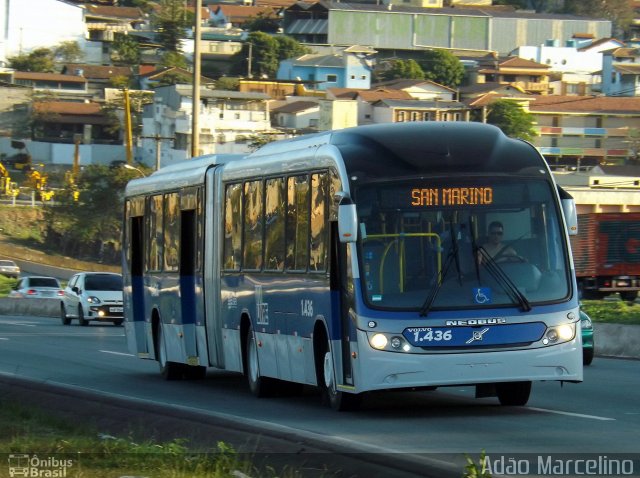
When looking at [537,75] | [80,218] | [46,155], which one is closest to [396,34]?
[537,75]

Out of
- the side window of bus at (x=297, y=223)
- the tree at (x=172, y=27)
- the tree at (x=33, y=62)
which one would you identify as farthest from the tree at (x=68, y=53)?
the side window of bus at (x=297, y=223)

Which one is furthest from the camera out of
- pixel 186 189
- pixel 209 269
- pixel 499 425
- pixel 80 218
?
pixel 80 218

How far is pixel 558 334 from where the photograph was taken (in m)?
14.7

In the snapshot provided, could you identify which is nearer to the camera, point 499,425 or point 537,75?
point 499,425

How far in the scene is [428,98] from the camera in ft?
484

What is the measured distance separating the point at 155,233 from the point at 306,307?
7.41 meters

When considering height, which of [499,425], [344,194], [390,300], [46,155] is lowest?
[46,155]

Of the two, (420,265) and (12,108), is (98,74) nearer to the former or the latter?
(12,108)

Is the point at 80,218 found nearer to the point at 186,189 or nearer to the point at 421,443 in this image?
the point at 186,189

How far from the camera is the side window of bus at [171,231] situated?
21.8 meters

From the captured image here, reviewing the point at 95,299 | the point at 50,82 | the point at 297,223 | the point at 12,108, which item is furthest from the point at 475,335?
the point at 50,82

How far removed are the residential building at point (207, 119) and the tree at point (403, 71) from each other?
132 ft

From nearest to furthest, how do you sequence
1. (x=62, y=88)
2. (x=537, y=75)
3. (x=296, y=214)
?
(x=296, y=214)
(x=62, y=88)
(x=537, y=75)

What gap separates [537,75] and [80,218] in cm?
7925
